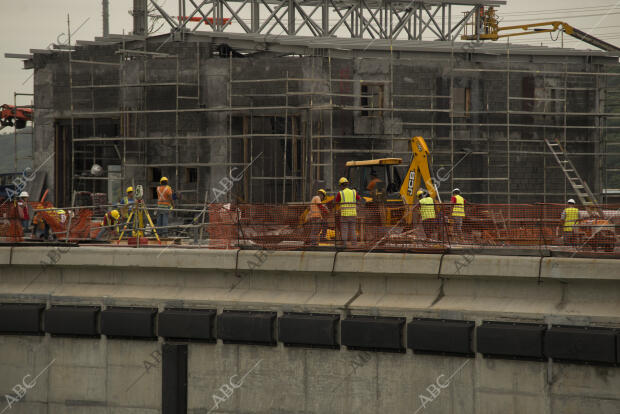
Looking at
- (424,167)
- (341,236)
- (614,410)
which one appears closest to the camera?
(614,410)

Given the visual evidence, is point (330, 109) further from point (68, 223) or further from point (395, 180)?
point (68, 223)

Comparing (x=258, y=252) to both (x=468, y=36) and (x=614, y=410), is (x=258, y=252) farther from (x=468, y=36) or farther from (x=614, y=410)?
(x=468, y=36)

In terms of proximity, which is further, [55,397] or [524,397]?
[55,397]

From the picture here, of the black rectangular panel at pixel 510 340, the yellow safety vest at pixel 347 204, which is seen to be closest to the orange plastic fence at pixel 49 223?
the yellow safety vest at pixel 347 204

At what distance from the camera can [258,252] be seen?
1656 cm

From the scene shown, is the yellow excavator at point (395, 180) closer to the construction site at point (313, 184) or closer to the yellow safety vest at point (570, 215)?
the construction site at point (313, 184)

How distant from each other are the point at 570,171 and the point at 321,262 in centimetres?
1836

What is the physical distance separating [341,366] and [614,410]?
4607 mm

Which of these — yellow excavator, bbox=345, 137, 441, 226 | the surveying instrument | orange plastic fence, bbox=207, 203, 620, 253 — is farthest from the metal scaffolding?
orange plastic fence, bbox=207, 203, 620, 253

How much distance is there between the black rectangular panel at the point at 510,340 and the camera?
45.8ft

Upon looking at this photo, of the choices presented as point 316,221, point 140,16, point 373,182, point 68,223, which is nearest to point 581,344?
point 316,221

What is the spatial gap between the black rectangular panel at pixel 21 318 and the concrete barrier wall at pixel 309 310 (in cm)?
22

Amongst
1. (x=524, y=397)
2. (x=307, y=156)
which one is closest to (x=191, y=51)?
(x=307, y=156)

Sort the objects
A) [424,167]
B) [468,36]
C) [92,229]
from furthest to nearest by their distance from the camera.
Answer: [468,36] → [424,167] → [92,229]
